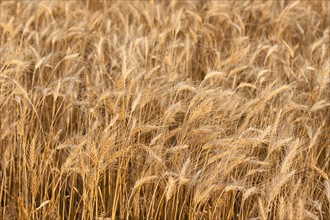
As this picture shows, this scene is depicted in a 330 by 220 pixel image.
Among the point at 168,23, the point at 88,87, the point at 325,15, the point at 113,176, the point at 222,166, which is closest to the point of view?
the point at 222,166

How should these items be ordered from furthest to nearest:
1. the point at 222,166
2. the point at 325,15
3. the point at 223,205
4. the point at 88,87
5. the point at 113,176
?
the point at 325,15, the point at 88,87, the point at 113,176, the point at 223,205, the point at 222,166

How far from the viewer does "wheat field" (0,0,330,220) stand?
204cm

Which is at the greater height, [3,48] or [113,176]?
[3,48]

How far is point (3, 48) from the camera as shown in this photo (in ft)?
8.66

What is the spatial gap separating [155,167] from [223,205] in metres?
0.31

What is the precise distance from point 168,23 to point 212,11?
0.29m

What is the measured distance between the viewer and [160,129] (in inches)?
91.0

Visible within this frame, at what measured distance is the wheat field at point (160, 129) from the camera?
204 centimetres

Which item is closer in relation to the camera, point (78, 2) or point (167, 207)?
point (167, 207)

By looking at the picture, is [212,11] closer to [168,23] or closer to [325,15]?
[168,23]

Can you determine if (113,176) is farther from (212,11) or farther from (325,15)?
(325,15)

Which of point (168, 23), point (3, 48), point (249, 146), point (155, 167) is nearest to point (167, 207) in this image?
point (155, 167)

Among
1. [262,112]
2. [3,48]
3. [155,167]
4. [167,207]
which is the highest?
[3,48]

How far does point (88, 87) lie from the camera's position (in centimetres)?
252
